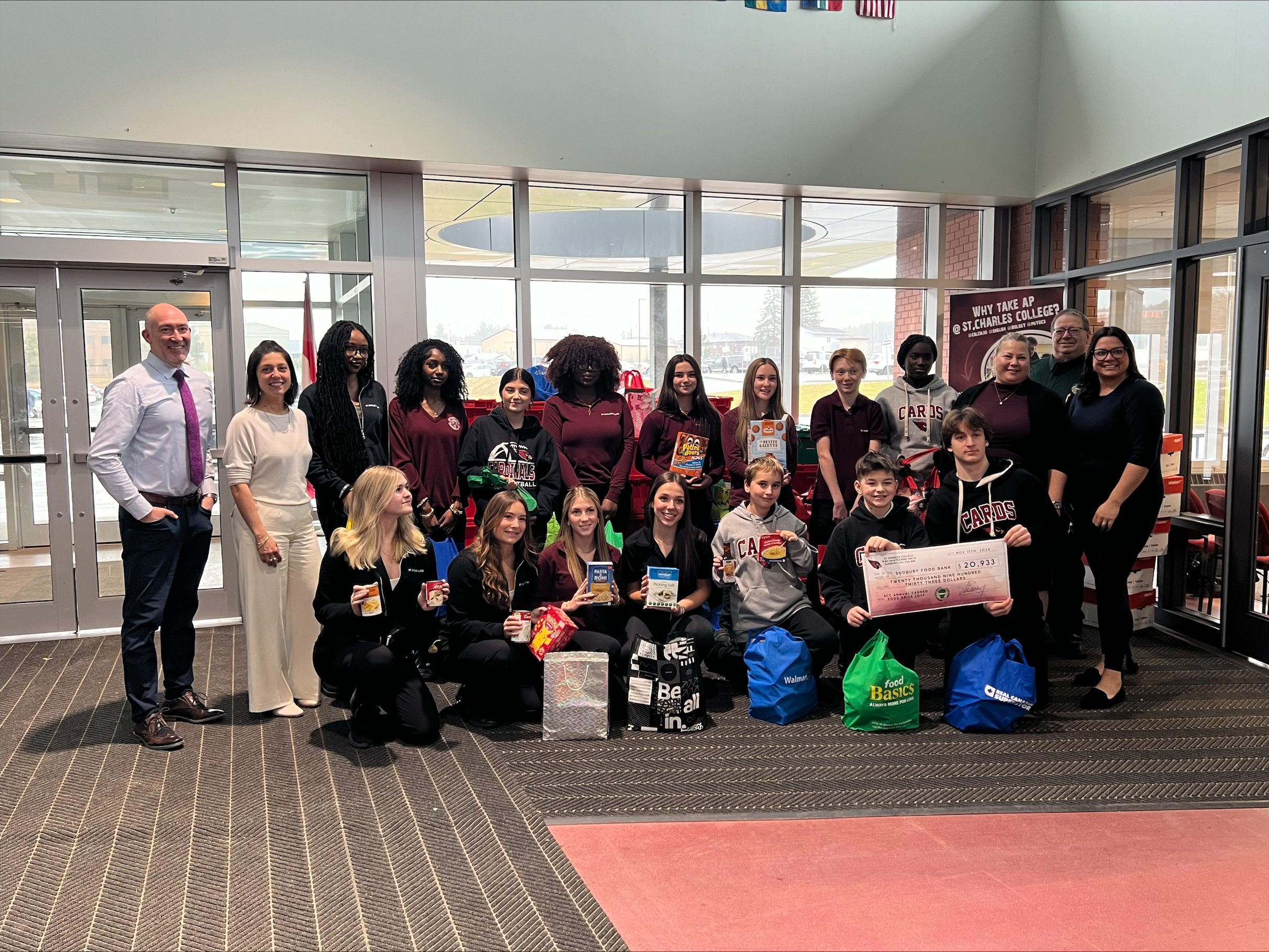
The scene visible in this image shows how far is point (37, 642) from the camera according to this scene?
5898 mm

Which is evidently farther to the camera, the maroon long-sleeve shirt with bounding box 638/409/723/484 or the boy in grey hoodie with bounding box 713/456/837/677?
the maroon long-sleeve shirt with bounding box 638/409/723/484

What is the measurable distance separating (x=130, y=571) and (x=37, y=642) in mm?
2457

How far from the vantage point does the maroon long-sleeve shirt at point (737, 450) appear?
211 inches

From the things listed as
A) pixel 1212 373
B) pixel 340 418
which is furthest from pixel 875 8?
pixel 340 418

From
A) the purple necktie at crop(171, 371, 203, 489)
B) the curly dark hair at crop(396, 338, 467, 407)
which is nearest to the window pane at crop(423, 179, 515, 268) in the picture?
the curly dark hair at crop(396, 338, 467, 407)

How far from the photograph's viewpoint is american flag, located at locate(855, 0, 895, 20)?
682 centimetres

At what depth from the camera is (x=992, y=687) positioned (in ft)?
13.7

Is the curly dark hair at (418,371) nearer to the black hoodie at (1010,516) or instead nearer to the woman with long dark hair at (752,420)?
the woman with long dark hair at (752,420)

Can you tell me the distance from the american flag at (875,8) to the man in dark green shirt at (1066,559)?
2900 millimetres

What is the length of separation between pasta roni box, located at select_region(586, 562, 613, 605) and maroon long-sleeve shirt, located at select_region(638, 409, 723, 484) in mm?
1215

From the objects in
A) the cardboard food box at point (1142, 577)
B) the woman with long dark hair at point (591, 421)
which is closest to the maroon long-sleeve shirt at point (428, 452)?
the woman with long dark hair at point (591, 421)

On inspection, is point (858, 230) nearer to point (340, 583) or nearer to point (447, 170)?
point (447, 170)

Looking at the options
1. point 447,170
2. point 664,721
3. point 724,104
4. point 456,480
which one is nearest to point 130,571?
point 456,480

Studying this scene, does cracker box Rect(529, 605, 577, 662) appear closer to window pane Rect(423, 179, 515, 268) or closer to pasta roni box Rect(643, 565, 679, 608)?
pasta roni box Rect(643, 565, 679, 608)
